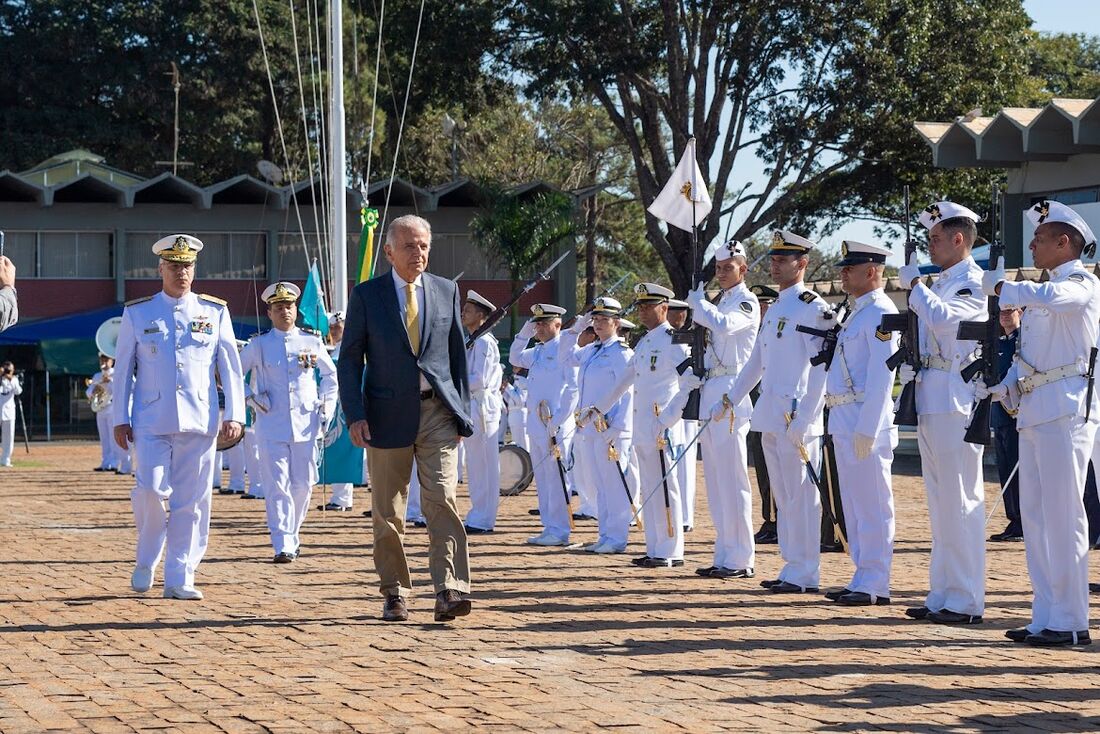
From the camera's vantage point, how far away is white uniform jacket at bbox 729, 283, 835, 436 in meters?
10.7

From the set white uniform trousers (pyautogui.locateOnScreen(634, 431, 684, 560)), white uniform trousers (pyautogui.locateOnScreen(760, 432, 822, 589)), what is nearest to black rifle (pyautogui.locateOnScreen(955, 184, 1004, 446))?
white uniform trousers (pyautogui.locateOnScreen(760, 432, 822, 589))

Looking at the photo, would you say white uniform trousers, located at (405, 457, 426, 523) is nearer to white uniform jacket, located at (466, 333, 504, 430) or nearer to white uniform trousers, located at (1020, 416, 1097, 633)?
white uniform jacket, located at (466, 333, 504, 430)

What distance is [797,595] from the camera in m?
10.7

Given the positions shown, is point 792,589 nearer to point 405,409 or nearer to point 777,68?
point 405,409

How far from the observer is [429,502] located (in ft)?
30.7

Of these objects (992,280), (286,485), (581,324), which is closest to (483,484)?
(581,324)

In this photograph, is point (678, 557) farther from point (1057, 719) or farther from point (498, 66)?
point (498, 66)

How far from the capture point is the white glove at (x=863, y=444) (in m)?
9.95

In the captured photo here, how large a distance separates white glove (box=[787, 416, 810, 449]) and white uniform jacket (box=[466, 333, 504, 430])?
5.60 metres

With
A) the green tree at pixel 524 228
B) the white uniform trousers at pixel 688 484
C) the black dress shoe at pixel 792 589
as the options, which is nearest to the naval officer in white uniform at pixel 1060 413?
the black dress shoe at pixel 792 589

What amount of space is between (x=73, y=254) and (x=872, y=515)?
41373 millimetres

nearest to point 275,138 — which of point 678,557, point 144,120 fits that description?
point 144,120

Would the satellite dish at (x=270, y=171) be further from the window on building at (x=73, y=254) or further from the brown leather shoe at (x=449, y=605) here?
the brown leather shoe at (x=449, y=605)

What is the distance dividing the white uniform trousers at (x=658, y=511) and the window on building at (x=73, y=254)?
126 feet
